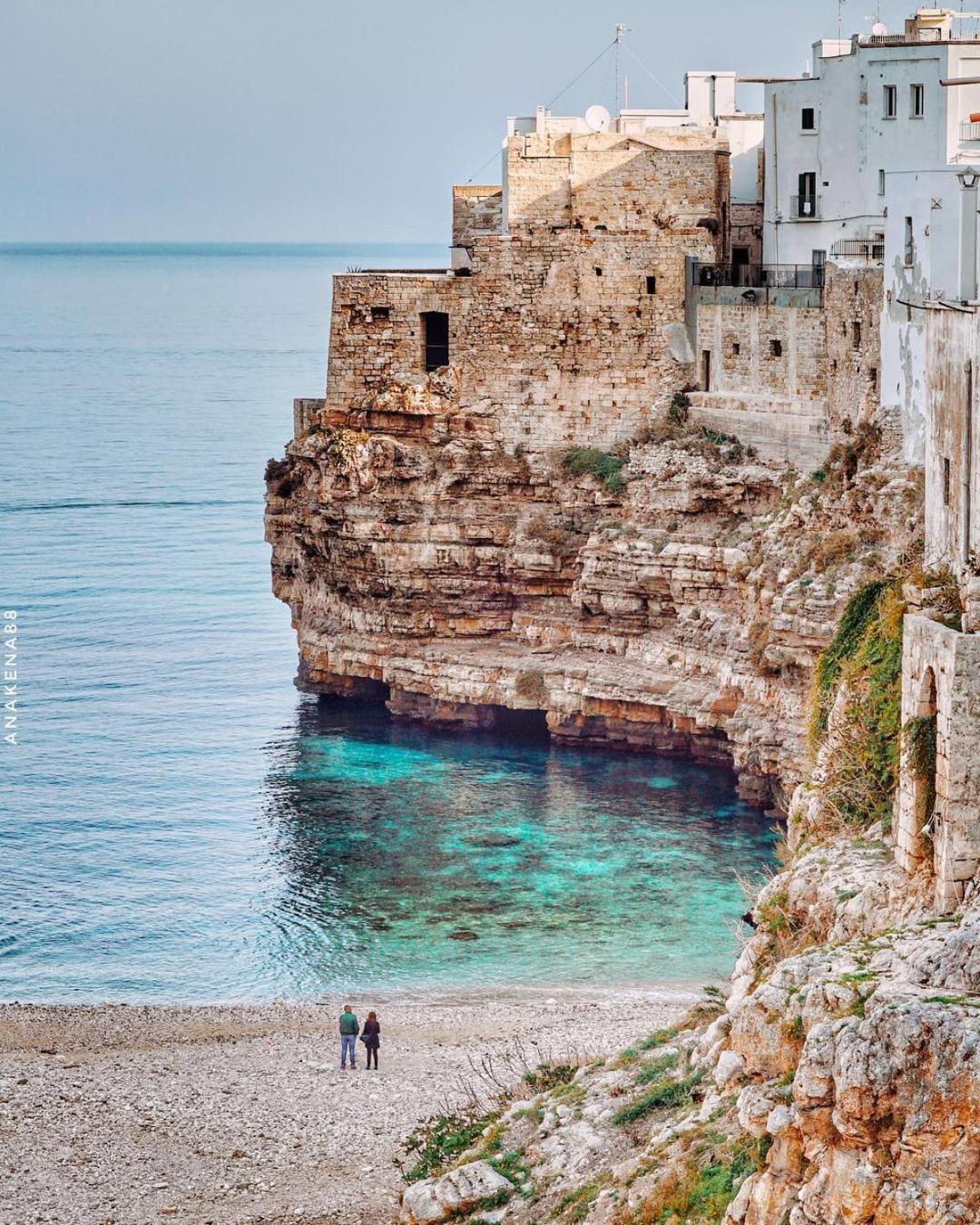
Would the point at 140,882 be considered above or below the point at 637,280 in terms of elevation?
below

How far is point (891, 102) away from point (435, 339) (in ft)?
35.2

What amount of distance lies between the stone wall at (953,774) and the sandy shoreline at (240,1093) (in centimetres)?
793

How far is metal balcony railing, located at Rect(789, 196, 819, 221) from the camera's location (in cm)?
4581

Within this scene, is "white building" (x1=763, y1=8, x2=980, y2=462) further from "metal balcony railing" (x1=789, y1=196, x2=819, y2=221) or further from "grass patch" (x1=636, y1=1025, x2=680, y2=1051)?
"grass patch" (x1=636, y1=1025, x2=680, y2=1051)

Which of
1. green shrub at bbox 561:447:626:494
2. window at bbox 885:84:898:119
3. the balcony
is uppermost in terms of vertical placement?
window at bbox 885:84:898:119

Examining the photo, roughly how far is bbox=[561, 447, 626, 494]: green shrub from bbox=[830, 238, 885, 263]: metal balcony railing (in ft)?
20.3

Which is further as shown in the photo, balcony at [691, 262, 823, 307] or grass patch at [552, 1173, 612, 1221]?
balcony at [691, 262, 823, 307]

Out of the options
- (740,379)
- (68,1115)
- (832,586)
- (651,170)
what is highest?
(651,170)

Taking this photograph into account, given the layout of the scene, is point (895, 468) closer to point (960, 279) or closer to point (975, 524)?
point (960, 279)

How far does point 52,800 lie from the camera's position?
43656 millimetres

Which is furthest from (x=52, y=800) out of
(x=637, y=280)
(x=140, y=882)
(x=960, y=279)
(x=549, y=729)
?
(x=960, y=279)

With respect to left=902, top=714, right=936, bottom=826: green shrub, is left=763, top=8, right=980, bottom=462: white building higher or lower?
higher

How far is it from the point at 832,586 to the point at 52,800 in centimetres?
1625

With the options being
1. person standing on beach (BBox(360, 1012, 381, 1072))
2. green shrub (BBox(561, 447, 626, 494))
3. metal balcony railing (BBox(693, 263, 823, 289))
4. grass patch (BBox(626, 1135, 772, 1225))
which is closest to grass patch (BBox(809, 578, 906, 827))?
grass patch (BBox(626, 1135, 772, 1225))
